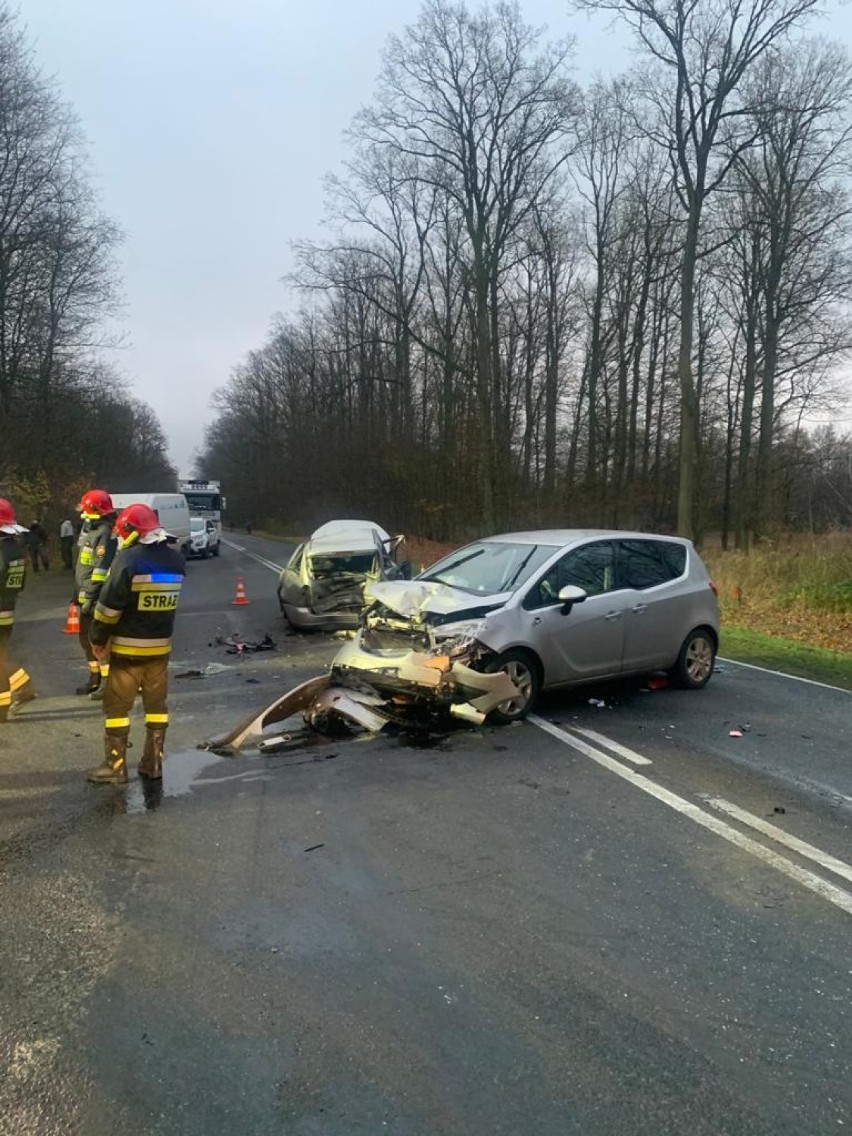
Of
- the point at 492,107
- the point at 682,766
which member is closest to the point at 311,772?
the point at 682,766

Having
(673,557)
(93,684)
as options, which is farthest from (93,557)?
(673,557)

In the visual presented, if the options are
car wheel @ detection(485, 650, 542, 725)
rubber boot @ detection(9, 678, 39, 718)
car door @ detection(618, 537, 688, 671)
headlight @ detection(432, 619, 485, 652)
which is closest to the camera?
headlight @ detection(432, 619, 485, 652)

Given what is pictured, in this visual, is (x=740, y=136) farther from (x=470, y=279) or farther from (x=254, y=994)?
(x=254, y=994)

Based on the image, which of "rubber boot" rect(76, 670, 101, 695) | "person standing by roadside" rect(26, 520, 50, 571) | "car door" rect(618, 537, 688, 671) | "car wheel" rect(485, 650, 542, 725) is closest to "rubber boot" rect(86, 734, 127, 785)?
"car wheel" rect(485, 650, 542, 725)

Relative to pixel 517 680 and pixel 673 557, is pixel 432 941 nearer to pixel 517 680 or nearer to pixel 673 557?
pixel 517 680

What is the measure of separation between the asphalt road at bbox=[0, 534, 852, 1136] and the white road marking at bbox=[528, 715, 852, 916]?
0.03m

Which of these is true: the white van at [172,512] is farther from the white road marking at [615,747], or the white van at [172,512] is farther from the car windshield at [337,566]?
the white road marking at [615,747]

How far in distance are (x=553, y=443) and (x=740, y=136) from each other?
593 inches

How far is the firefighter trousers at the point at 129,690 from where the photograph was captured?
18.7 ft

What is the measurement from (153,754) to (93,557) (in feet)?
10.2

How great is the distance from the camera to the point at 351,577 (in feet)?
44.2

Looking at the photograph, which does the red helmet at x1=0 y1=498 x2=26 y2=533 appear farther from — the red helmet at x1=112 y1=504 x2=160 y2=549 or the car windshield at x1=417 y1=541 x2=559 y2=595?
the car windshield at x1=417 y1=541 x2=559 y2=595

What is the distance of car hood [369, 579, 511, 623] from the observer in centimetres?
709

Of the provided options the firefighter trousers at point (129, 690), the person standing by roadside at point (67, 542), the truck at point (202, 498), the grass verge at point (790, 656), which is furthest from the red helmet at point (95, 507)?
the truck at point (202, 498)
